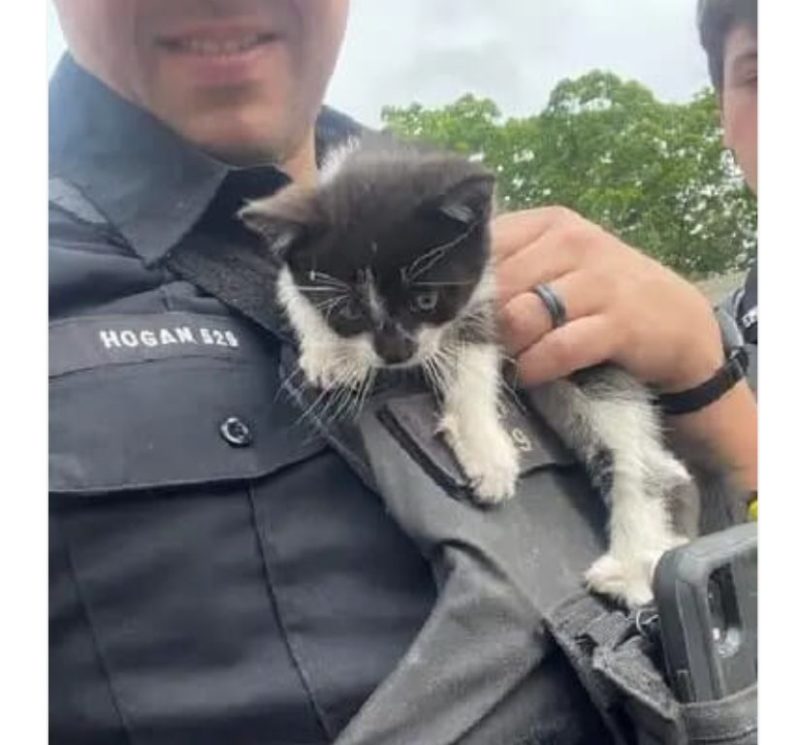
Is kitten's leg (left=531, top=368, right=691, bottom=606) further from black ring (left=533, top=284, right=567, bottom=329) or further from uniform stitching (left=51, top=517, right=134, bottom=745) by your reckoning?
uniform stitching (left=51, top=517, right=134, bottom=745)

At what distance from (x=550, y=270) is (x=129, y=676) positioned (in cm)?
42

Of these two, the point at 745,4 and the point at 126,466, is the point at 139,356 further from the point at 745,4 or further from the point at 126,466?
the point at 745,4

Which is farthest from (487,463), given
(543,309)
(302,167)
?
(302,167)

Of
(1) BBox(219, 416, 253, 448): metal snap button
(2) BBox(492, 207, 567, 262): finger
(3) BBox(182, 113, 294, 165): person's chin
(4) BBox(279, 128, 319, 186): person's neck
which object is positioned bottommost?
(1) BBox(219, 416, 253, 448): metal snap button

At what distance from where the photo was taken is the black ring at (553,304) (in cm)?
108

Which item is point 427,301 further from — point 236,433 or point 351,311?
point 236,433

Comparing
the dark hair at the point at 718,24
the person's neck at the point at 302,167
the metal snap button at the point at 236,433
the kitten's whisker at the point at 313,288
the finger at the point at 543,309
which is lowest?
the metal snap button at the point at 236,433

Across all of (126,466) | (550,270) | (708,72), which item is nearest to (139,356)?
(126,466)

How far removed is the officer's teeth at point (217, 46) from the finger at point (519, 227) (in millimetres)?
238

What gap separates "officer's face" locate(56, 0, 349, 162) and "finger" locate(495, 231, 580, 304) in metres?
0.19

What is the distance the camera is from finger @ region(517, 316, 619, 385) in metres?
1.08

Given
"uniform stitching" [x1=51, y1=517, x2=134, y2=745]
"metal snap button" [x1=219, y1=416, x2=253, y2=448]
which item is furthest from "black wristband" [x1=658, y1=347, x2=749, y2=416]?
"uniform stitching" [x1=51, y1=517, x2=134, y2=745]

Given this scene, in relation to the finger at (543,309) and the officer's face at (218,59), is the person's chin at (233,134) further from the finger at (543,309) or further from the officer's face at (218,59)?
the finger at (543,309)

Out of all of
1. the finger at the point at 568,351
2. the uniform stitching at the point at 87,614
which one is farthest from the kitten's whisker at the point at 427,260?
the uniform stitching at the point at 87,614
